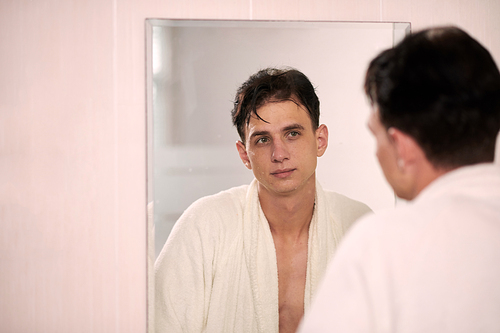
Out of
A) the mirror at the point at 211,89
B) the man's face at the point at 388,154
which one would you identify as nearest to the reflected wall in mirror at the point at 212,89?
the mirror at the point at 211,89

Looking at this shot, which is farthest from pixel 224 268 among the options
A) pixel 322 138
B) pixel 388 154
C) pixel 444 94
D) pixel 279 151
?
pixel 444 94

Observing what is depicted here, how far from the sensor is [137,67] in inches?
48.8

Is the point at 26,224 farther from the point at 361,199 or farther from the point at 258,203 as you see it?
the point at 361,199

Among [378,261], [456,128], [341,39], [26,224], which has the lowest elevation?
[26,224]

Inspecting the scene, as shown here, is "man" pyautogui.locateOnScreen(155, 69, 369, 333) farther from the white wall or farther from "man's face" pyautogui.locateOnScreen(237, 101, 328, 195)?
the white wall

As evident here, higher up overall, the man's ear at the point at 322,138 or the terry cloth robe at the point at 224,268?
the man's ear at the point at 322,138

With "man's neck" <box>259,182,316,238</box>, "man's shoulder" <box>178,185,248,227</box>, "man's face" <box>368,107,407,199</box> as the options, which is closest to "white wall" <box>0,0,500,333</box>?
"man's shoulder" <box>178,185,248,227</box>

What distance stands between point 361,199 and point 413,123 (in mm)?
696

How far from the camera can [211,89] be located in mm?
1212

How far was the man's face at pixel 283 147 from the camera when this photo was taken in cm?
119

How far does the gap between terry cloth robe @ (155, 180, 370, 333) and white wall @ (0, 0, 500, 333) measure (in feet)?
0.34

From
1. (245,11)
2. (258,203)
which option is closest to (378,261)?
(258,203)

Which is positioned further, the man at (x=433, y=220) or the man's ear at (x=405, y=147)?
the man's ear at (x=405, y=147)

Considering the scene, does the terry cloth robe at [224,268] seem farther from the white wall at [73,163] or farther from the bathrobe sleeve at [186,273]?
the white wall at [73,163]
